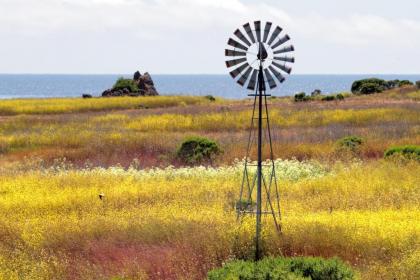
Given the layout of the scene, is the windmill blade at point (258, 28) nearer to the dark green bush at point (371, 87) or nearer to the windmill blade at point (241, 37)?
the windmill blade at point (241, 37)

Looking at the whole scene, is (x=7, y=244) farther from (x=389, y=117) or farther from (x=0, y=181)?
(x=389, y=117)

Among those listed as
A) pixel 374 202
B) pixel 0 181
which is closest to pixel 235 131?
pixel 0 181

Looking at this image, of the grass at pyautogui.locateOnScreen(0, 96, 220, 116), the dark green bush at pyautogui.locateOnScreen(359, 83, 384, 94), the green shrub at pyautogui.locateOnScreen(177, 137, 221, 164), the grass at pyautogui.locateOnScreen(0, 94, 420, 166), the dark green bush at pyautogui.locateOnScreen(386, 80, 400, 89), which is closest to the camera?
the green shrub at pyautogui.locateOnScreen(177, 137, 221, 164)

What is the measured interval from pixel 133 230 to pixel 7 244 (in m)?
2.73

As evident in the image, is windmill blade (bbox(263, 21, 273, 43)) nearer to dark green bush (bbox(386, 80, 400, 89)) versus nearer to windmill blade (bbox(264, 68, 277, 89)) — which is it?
windmill blade (bbox(264, 68, 277, 89))

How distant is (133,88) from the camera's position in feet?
251

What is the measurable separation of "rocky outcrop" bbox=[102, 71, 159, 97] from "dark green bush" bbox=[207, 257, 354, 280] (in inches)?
2567

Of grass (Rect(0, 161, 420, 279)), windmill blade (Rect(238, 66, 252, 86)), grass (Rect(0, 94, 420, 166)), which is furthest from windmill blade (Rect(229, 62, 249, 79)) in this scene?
grass (Rect(0, 94, 420, 166))

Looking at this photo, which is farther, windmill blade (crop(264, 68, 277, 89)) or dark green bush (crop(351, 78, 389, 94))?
dark green bush (crop(351, 78, 389, 94))

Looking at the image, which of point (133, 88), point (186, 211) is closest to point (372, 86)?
point (133, 88)

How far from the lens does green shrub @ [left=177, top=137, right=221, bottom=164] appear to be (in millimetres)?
29188

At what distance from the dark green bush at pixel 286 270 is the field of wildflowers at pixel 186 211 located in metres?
1.09

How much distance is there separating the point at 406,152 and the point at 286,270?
16550 millimetres

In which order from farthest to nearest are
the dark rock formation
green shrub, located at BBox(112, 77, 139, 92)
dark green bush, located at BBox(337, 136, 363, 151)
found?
the dark rock formation, green shrub, located at BBox(112, 77, 139, 92), dark green bush, located at BBox(337, 136, 363, 151)
